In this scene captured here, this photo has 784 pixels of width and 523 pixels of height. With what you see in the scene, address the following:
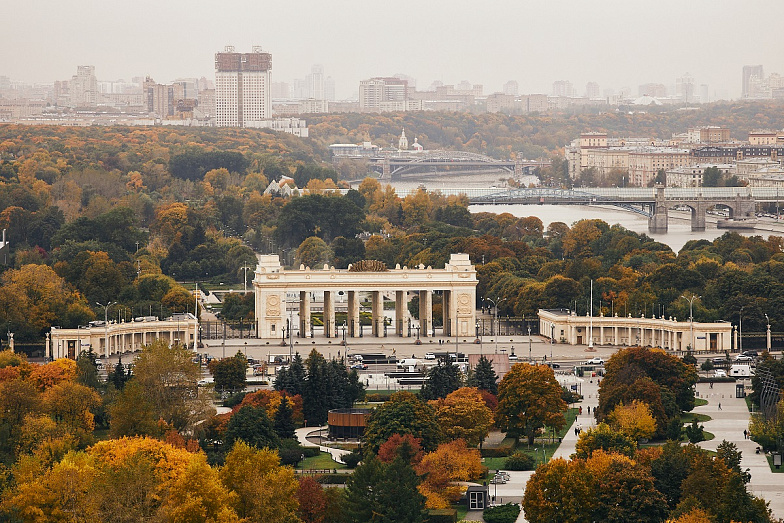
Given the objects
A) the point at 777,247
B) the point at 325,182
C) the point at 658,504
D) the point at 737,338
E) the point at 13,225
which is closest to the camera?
the point at 658,504

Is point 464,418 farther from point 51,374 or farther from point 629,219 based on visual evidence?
point 629,219

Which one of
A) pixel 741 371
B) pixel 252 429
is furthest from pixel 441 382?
pixel 741 371

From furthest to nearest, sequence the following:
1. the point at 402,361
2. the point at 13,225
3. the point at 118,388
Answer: the point at 13,225, the point at 402,361, the point at 118,388

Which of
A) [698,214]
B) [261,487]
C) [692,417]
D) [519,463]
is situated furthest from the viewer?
[698,214]

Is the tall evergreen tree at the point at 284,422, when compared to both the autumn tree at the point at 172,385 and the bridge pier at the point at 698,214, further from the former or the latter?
the bridge pier at the point at 698,214

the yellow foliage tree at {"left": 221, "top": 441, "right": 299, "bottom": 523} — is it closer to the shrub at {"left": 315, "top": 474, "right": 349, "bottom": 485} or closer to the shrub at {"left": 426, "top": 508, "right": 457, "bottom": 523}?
the shrub at {"left": 426, "top": 508, "right": 457, "bottom": 523}

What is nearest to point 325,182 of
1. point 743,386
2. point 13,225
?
point 13,225

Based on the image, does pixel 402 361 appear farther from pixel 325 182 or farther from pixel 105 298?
pixel 325 182
